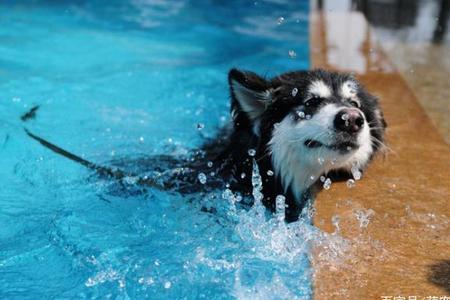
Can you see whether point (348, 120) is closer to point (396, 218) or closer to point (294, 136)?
point (294, 136)

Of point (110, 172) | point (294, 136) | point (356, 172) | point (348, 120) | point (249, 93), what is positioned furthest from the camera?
point (110, 172)

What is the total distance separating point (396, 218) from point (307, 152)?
695 millimetres

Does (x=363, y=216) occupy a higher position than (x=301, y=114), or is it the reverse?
(x=301, y=114)

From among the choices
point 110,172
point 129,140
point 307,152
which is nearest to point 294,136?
point 307,152

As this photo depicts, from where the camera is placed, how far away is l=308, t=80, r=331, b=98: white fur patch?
430 cm

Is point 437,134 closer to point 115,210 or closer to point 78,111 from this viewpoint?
point 115,210

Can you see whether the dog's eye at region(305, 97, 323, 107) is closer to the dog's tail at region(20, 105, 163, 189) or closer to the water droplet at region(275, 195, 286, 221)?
the water droplet at region(275, 195, 286, 221)

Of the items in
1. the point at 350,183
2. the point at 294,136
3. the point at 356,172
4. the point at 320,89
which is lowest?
the point at 350,183

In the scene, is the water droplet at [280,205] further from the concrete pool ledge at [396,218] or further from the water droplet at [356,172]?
the water droplet at [356,172]

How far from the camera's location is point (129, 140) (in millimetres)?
6012

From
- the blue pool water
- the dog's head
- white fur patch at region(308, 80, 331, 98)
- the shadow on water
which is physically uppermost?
white fur patch at region(308, 80, 331, 98)

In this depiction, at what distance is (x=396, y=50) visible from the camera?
8.33 meters

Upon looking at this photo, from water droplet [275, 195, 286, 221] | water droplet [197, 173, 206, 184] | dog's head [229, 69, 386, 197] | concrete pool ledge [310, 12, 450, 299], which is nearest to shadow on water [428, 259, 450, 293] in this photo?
concrete pool ledge [310, 12, 450, 299]

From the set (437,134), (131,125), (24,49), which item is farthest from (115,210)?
(24,49)
